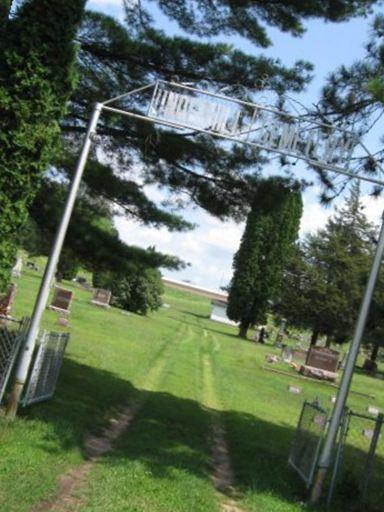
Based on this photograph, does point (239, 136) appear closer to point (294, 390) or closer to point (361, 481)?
point (361, 481)

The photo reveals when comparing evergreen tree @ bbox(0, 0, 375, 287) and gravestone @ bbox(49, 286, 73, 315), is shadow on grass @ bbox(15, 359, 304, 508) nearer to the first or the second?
evergreen tree @ bbox(0, 0, 375, 287)

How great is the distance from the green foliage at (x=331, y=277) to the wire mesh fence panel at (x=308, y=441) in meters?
38.2

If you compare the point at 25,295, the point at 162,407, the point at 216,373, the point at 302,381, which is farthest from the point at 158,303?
the point at 162,407

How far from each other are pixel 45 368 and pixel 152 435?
202 cm

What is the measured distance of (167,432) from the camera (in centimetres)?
1124

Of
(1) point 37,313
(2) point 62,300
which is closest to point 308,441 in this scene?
(1) point 37,313

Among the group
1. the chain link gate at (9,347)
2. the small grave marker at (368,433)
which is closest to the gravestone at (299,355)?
the small grave marker at (368,433)

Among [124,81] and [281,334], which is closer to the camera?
[124,81]

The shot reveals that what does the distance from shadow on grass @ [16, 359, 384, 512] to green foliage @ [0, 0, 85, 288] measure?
263cm

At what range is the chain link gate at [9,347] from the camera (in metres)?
9.41

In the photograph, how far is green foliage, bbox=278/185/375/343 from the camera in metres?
50.2

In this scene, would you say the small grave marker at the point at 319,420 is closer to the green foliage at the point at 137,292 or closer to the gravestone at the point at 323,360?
the gravestone at the point at 323,360

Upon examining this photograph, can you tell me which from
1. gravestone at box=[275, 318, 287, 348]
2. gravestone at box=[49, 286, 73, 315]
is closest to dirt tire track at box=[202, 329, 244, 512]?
gravestone at box=[49, 286, 73, 315]

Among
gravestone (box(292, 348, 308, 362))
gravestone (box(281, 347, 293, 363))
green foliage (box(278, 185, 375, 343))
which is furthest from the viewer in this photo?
green foliage (box(278, 185, 375, 343))
